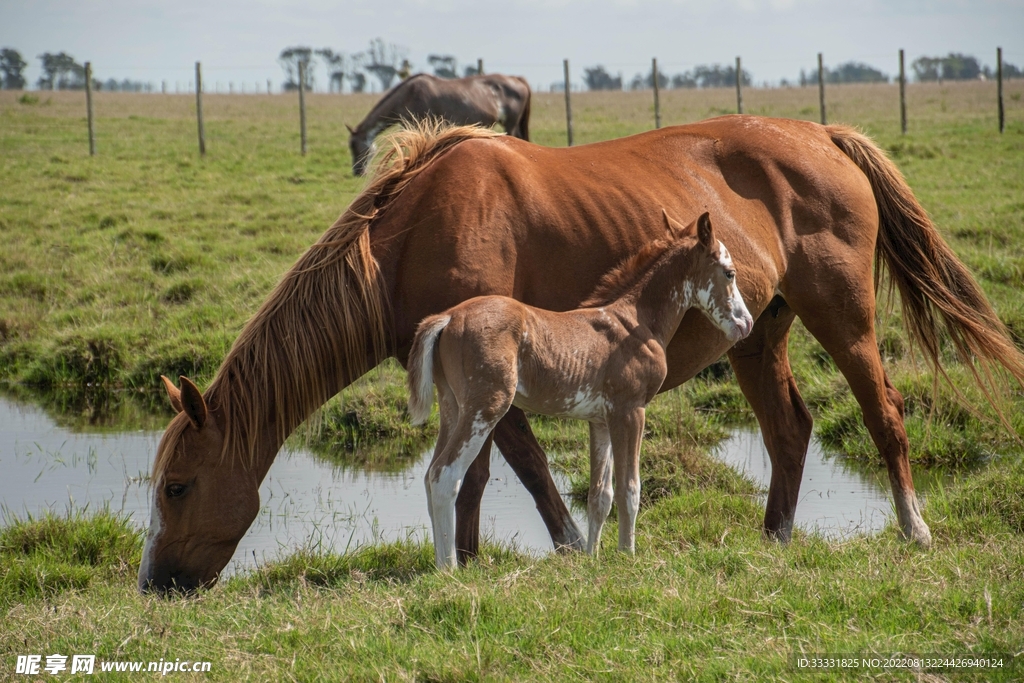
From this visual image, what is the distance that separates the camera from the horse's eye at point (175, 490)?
390cm

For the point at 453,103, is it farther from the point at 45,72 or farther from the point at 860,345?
the point at 45,72

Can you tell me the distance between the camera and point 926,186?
13367mm

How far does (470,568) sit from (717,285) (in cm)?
161

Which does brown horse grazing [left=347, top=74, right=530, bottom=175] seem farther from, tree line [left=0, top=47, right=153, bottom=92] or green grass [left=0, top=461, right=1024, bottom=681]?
tree line [left=0, top=47, right=153, bottom=92]

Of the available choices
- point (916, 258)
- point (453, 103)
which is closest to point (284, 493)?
point (916, 258)

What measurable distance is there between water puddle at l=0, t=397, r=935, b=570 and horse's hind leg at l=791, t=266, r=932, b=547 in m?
0.50

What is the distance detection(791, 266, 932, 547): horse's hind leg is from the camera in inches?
186

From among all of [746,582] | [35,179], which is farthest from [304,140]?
[746,582]

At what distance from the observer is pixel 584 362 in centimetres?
394

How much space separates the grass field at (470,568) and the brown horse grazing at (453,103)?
3.18m

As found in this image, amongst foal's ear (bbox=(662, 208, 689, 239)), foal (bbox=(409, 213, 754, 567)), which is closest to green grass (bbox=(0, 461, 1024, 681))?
foal (bbox=(409, 213, 754, 567))

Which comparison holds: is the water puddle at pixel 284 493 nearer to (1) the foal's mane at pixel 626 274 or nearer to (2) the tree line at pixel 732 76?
(1) the foal's mane at pixel 626 274

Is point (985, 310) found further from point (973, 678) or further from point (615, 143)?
point (973, 678)

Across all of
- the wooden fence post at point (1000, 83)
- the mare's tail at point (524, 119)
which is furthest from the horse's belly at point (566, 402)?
the wooden fence post at point (1000, 83)
